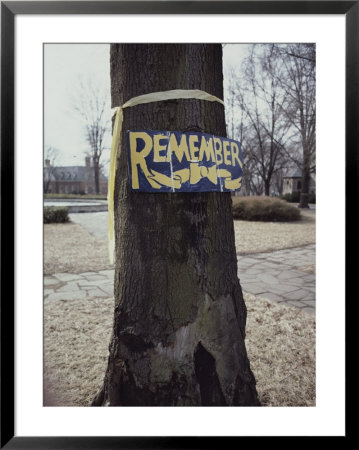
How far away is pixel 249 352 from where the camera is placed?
2.17 meters

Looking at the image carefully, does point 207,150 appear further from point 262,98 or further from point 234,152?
point 262,98

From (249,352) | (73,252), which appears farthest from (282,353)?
(73,252)

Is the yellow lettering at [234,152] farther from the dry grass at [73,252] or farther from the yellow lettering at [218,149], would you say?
the dry grass at [73,252]

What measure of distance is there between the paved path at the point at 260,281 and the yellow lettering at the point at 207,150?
5.60 feet

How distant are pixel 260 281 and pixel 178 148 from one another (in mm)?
2857

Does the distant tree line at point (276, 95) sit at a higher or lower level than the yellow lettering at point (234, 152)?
higher

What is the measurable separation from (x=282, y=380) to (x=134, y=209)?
4.56 feet

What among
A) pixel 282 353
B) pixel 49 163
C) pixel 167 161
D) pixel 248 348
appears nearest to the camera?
pixel 167 161

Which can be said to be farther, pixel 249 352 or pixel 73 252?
pixel 73 252

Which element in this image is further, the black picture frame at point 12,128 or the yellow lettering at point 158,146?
the black picture frame at point 12,128

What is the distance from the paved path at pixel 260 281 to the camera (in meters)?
2.87

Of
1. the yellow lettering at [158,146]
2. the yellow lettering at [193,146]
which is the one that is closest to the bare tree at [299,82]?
the yellow lettering at [193,146]

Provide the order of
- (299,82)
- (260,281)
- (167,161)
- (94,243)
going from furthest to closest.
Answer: (94,243) < (260,281) < (299,82) < (167,161)

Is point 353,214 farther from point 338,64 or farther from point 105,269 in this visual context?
point 105,269
